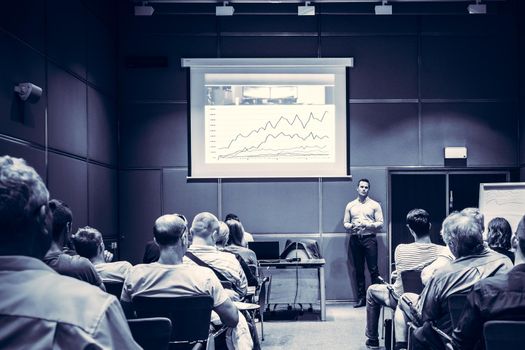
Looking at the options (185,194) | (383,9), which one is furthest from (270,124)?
(383,9)

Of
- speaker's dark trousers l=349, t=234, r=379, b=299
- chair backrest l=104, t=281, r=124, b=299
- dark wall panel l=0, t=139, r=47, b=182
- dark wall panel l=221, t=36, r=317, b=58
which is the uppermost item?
dark wall panel l=221, t=36, r=317, b=58

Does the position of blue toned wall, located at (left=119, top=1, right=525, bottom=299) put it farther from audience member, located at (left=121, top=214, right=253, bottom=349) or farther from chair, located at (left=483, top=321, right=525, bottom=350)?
chair, located at (left=483, top=321, right=525, bottom=350)

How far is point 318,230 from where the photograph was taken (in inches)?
318

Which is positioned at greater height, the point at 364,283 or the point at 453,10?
the point at 453,10

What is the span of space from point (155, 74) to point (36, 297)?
298 inches

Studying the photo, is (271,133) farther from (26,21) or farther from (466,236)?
(466,236)

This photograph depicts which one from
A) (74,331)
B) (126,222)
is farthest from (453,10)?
(74,331)

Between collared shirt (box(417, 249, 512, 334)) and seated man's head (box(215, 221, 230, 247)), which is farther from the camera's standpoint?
seated man's head (box(215, 221, 230, 247))

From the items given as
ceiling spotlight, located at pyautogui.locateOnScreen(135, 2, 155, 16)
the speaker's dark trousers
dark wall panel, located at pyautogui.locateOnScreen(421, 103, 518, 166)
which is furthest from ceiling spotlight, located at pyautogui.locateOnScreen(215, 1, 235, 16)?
the speaker's dark trousers

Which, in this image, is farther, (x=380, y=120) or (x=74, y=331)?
(x=380, y=120)

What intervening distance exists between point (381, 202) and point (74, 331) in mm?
7463

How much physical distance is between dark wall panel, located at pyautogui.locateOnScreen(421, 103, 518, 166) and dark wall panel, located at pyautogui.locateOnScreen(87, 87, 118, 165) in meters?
4.48

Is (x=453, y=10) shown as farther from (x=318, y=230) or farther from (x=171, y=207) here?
(x=171, y=207)

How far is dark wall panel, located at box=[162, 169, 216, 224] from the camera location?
812cm
